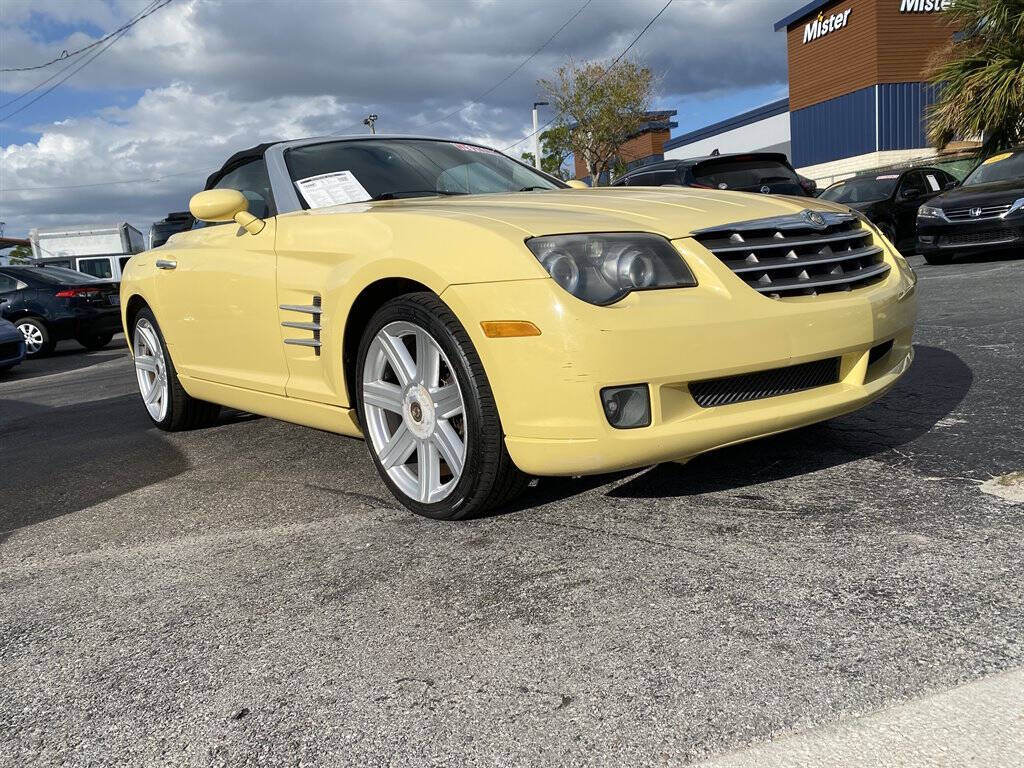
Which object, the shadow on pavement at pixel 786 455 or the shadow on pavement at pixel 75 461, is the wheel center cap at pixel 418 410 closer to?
the shadow on pavement at pixel 786 455

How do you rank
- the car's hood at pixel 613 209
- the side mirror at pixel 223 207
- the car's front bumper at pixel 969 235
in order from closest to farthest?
the car's hood at pixel 613 209 < the side mirror at pixel 223 207 < the car's front bumper at pixel 969 235

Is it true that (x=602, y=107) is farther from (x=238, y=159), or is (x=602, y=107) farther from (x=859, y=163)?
(x=238, y=159)

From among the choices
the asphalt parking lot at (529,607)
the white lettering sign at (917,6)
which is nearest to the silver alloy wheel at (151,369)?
the asphalt parking lot at (529,607)

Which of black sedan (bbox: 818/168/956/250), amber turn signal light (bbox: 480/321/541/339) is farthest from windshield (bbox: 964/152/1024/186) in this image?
amber turn signal light (bbox: 480/321/541/339)

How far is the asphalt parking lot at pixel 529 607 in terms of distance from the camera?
6.07ft

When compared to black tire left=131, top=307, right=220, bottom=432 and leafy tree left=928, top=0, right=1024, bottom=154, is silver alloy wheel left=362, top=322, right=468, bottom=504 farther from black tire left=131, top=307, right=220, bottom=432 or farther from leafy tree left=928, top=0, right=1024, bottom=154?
leafy tree left=928, top=0, right=1024, bottom=154

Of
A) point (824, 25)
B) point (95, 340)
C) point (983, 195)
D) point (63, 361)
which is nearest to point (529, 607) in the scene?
point (983, 195)

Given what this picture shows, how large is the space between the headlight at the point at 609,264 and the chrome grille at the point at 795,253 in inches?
6.9

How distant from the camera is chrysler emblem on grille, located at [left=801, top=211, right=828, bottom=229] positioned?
10.5 ft

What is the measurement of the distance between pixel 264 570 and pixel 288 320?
1.19 metres

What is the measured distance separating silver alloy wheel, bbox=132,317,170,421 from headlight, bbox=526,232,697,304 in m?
3.03

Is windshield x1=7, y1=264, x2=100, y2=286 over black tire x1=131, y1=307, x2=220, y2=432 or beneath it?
over

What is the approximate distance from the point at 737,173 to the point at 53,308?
9.43 m

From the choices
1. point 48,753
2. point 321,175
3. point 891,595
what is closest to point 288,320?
point 321,175
